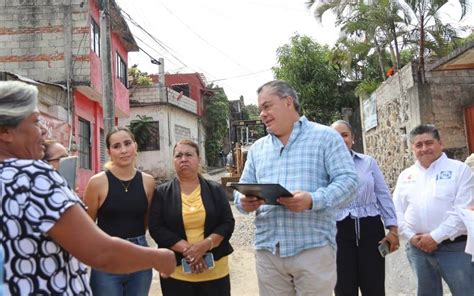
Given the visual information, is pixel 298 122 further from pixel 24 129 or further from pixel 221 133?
pixel 221 133

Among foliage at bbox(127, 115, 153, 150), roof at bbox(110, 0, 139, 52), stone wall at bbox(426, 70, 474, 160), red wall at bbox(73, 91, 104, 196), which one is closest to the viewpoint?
stone wall at bbox(426, 70, 474, 160)

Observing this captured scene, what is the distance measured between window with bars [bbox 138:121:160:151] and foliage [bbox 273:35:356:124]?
25.0 ft

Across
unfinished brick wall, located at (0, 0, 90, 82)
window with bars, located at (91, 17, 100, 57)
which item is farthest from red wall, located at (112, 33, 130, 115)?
unfinished brick wall, located at (0, 0, 90, 82)

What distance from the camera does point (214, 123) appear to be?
102ft

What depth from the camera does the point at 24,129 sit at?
5.31ft

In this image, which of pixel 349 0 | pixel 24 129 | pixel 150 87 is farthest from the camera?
pixel 150 87

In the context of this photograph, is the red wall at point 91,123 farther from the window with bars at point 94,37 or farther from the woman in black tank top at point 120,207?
the woman in black tank top at point 120,207

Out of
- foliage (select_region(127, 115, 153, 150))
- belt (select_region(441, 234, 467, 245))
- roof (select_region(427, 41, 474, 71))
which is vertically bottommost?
belt (select_region(441, 234, 467, 245))

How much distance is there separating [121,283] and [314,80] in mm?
17696

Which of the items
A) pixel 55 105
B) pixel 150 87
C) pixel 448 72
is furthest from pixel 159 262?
pixel 150 87

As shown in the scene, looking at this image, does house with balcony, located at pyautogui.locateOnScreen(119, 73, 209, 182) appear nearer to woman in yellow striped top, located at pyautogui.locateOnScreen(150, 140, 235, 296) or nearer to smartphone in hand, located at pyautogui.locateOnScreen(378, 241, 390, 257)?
woman in yellow striped top, located at pyautogui.locateOnScreen(150, 140, 235, 296)

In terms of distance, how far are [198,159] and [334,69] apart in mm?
17611

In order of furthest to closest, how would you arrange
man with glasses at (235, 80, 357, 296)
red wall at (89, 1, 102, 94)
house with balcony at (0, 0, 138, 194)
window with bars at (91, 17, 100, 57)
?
window with bars at (91, 17, 100, 57) < red wall at (89, 1, 102, 94) < house with balcony at (0, 0, 138, 194) < man with glasses at (235, 80, 357, 296)

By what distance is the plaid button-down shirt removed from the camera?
101 inches
